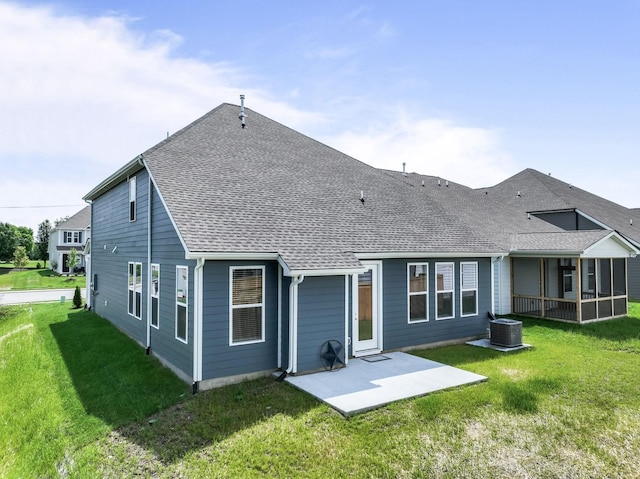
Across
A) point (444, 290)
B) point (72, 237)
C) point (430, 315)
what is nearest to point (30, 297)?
point (72, 237)

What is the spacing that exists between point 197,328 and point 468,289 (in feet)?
26.0

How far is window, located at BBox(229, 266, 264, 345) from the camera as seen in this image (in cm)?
785

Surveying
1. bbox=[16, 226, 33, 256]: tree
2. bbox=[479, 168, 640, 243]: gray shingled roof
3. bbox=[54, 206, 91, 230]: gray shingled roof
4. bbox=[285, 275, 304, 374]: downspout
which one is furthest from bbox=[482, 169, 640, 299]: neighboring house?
bbox=[16, 226, 33, 256]: tree

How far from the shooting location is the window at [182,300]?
26.2ft

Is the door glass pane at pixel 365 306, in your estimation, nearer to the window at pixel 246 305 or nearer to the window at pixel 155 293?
the window at pixel 246 305

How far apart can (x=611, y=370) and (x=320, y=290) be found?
6715 millimetres

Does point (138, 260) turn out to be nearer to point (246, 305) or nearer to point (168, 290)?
point (168, 290)

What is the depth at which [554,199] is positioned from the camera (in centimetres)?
2177

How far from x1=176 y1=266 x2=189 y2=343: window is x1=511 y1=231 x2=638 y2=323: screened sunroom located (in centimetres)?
1290

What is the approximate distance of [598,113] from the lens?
14.0 m

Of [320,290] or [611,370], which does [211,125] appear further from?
[611,370]

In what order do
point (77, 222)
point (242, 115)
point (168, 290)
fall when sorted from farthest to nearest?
point (77, 222) < point (242, 115) < point (168, 290)

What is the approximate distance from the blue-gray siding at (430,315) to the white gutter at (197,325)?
4.71m

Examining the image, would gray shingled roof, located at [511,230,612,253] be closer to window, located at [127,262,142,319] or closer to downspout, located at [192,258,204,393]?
downspout, located at [192,258,204,393]
